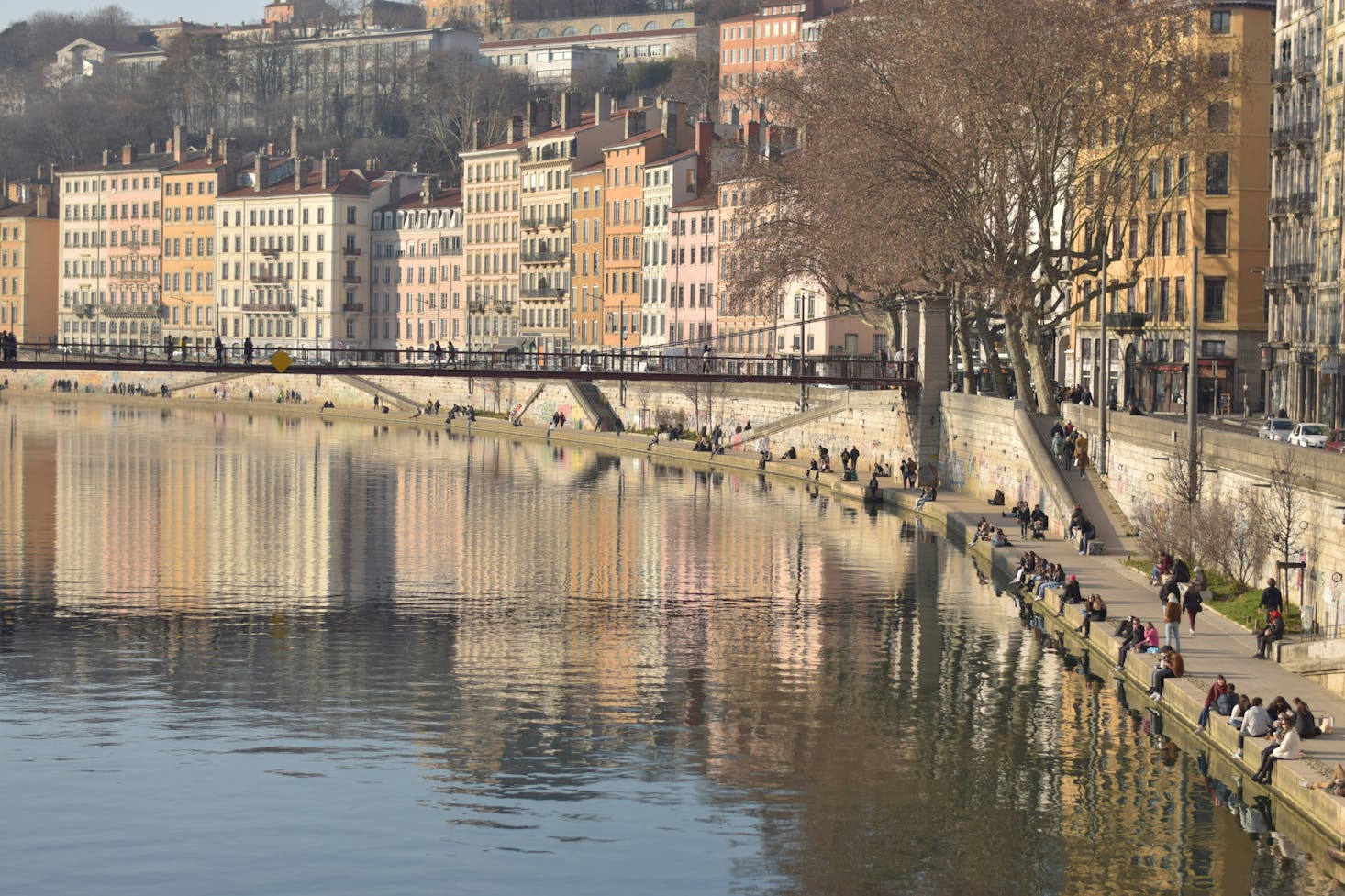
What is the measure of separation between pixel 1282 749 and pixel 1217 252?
193ft

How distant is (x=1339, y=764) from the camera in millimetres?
33594

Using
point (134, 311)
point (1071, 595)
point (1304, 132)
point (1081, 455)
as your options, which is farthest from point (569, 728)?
point (134, 311)

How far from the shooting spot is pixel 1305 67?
8162 centimetres

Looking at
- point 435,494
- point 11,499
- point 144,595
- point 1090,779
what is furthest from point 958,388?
point 1090,779

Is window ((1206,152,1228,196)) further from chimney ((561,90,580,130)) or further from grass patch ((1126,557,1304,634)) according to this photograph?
chimney ((561,90,580,130))

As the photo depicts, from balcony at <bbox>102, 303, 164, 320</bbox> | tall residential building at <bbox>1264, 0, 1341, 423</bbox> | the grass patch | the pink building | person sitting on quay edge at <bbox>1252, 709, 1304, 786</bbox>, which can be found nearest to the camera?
person sitting on quay edge at <bbox>1252, 709, 1304, 786</bbox>

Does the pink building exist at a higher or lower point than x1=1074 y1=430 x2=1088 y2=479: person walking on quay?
higher

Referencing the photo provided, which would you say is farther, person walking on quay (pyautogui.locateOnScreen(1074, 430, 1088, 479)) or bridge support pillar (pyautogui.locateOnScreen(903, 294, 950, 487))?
bridge support pillar (pyautogui.locateOnScreen(903, 294, 950, 487))

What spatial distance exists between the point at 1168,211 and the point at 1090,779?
2305 inches

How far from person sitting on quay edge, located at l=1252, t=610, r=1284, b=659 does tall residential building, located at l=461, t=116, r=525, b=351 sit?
122 meters

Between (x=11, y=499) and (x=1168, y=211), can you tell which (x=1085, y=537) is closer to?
(x=1168, y=211)

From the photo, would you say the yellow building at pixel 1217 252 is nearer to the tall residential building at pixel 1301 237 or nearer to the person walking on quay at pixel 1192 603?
the tall residential building at pixel 1301 237

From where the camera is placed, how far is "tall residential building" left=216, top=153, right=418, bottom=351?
589 ft

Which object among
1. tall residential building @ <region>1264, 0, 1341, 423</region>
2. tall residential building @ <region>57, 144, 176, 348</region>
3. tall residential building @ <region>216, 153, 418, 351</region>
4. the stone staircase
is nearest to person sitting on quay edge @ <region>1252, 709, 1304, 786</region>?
tall residential building @ <region>1264, 0, 1341, 423</region>
